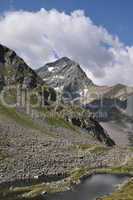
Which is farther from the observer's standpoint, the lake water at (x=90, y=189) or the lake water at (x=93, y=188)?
the lake water at (x=93, y=188)

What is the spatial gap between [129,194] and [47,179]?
27086 millimetres

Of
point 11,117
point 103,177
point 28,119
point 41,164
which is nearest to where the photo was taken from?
point 41,164

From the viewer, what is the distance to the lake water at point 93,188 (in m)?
98.4

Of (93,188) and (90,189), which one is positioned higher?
(93,188)

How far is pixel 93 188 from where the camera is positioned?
113m

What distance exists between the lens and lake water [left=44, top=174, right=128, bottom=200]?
98.4m

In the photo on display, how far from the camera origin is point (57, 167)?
132375 millimetres

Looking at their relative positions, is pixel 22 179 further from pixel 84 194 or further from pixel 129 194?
pixel 129 194

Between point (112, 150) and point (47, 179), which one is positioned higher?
point (112, 150)

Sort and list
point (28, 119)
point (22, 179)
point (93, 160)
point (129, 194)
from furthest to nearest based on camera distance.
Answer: point (28, 119)
point (93, 160)
point (22, 179)
point (129, 194)

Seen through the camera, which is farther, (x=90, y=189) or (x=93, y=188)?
(x=93, y=188)

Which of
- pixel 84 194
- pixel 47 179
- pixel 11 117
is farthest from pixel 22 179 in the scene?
pixel 11 117

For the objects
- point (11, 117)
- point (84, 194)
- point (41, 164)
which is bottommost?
point (84, 194)

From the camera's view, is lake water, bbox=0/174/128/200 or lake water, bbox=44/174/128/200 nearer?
lake water, bbox=0/174/128/200
